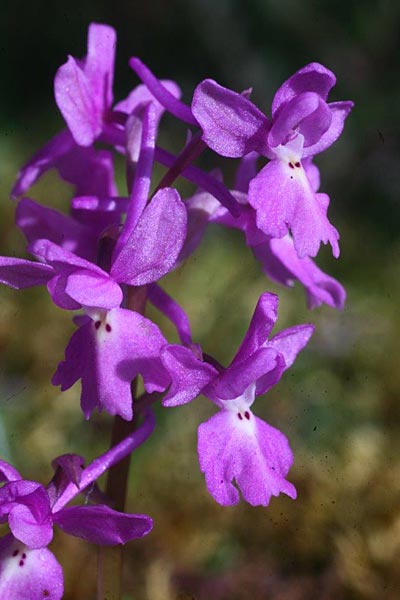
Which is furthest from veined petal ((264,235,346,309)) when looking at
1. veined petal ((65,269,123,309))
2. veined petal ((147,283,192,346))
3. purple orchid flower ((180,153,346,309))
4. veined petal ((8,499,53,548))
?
veined petal ((8,499,53,548))

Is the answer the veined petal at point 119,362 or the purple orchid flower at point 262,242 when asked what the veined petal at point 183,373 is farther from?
the purple orchid flower at point 262,242

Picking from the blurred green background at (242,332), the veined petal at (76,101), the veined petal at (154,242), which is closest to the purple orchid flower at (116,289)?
the veined petal at (154,242)

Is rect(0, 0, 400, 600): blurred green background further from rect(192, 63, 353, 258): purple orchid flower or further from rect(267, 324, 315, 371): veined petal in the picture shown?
rect(192, 63, 353, 258): purple orchid flower

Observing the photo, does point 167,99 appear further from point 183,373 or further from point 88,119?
point 183,373

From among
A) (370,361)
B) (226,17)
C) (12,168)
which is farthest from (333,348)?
(226,17)

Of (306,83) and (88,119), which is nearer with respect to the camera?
(306,83)

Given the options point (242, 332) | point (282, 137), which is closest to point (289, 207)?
point (282, 137)
